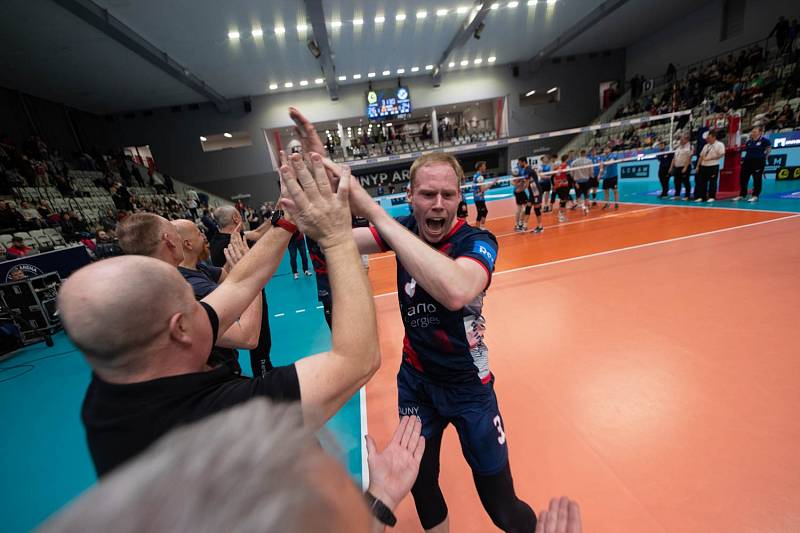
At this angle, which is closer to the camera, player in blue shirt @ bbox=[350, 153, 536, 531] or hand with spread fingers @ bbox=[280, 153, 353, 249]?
hand with spread fingers @ bbox=[280, 153, 353, 249]

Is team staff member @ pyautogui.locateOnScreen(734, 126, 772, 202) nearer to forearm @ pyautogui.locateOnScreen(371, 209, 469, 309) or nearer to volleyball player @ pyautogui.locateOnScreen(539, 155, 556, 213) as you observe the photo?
volleyball player @ pyautogui.locateOnScreen(539, 155, 556, 213)

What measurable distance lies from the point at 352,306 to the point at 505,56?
26.1 metres

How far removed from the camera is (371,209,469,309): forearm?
4.14 ft

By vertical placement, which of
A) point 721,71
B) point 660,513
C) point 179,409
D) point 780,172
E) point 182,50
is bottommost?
point 660,513

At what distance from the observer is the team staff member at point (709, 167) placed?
9039mm

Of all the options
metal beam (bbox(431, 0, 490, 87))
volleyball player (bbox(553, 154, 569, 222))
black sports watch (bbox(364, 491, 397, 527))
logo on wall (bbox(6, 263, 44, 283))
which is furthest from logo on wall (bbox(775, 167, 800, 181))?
logo on wall (bbox(6, 263, 44, 283))

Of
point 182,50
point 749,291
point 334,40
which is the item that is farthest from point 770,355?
point 182,50

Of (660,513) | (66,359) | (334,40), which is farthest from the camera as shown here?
(334,40)

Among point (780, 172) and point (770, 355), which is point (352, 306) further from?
point (780, 172)

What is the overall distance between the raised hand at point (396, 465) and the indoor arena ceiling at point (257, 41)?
47.2ft

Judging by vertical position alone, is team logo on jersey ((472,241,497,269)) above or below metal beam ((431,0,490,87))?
below

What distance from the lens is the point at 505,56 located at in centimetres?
2209

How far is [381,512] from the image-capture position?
1.02 meters

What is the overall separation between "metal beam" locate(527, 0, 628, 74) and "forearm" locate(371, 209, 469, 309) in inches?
827
